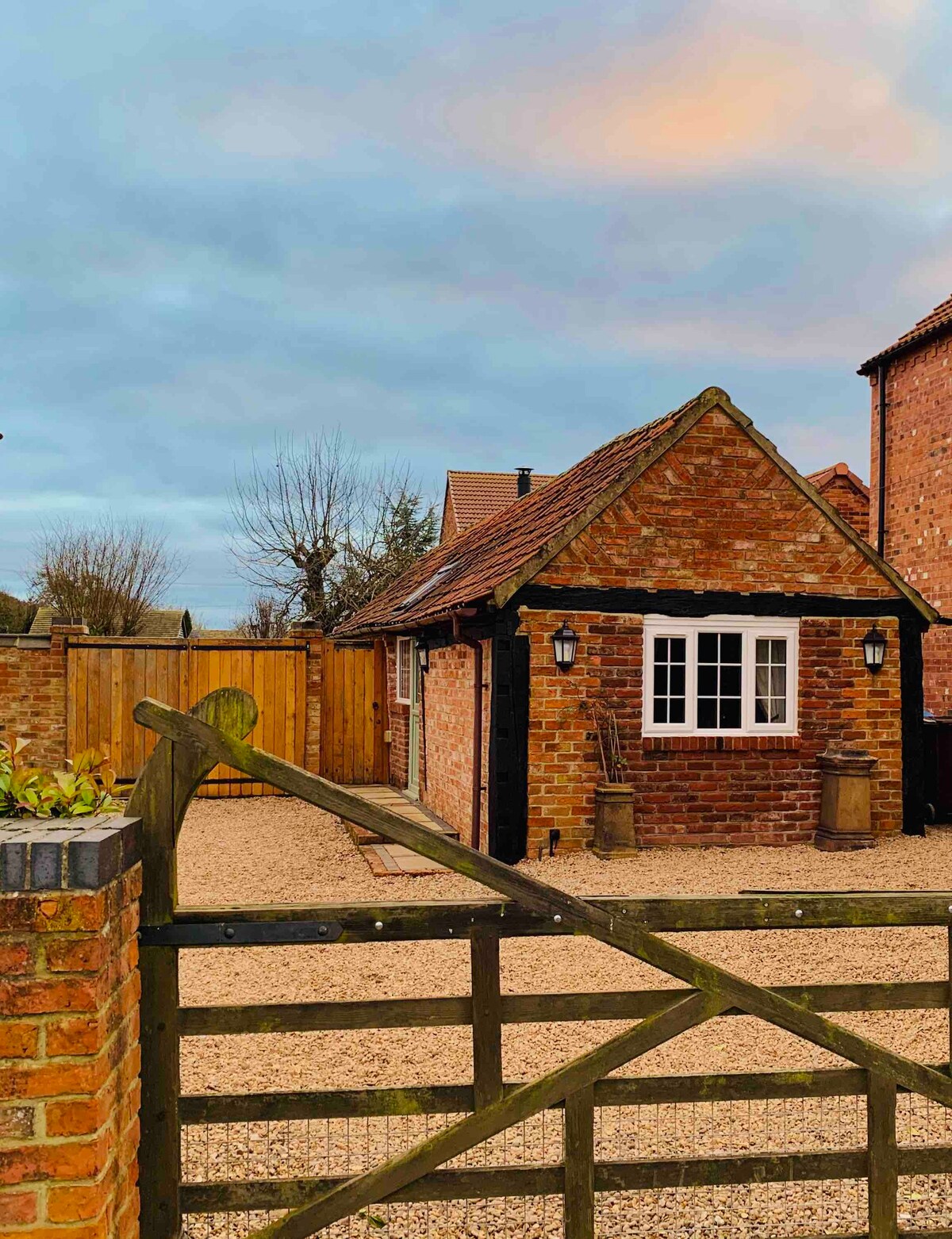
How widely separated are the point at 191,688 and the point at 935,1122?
11.8 m

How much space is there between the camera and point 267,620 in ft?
114

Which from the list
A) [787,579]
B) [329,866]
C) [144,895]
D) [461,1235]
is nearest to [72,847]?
[144,895]

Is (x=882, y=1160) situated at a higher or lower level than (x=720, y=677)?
lower

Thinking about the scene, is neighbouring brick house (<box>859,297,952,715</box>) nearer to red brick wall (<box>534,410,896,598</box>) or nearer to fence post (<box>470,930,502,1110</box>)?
red brick wall (<box>534,410,896,598</box>)

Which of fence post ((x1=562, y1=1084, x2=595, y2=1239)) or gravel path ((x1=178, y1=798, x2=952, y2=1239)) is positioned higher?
fence post ((x1=562, y1=1084, x2=595, y2=1239))

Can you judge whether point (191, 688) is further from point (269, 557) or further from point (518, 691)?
point (269, 557)

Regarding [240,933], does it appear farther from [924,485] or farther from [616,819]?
[924,485]

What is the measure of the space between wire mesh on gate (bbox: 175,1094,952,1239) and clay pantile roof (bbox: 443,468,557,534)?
77.7 ft

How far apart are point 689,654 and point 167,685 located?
749cm

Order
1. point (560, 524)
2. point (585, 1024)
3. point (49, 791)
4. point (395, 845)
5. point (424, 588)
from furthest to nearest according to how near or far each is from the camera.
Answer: point (424, 588) → point (395, 845) → point (560, 524) → point (585, 1024) → point (49, 791)

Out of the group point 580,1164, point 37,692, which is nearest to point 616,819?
point 580,1164

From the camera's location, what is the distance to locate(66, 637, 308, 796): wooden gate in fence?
14234 millimetres

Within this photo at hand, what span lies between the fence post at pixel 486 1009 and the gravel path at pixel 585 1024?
0.82m

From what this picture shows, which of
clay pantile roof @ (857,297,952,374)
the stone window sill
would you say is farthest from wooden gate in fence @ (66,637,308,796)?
clay pantile roof @ (857,297,952,374)
